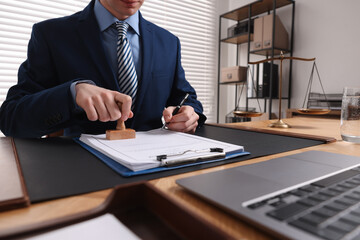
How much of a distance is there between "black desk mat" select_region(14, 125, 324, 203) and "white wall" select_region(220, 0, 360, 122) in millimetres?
1934

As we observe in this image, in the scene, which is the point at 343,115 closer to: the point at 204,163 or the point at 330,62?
the point at 204,163

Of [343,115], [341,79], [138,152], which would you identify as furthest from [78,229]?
[341,79]

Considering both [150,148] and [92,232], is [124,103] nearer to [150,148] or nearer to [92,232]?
[150,148]

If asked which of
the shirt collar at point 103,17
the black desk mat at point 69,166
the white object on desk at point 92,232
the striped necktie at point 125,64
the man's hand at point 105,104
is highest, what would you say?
the shirt collar at point 103,17

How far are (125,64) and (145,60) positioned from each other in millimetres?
112

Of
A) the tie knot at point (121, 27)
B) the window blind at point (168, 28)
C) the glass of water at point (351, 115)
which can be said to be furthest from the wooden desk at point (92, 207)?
the window blind at point (168, 28)

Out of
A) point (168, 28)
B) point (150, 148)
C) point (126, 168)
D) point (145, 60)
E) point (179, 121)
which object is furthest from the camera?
point (168, 28)

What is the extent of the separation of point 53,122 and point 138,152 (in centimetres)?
40

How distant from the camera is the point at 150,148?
0.56 metres

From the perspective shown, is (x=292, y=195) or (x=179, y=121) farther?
(x=179, y=121)

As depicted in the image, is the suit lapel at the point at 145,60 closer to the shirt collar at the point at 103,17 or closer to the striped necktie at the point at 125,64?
the striped necktie at the point at 125,64

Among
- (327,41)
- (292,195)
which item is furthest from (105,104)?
(327,41)

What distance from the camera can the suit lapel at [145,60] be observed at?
1089mm

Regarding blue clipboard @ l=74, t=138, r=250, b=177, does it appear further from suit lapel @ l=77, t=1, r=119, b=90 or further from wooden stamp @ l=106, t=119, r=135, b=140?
suit lapel @ l=77, t=1, r=119, b=90
